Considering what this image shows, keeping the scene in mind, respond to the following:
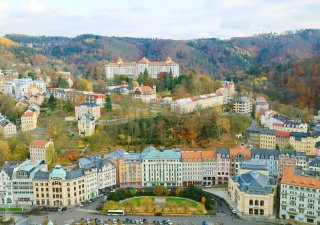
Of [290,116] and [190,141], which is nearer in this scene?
[190,141]

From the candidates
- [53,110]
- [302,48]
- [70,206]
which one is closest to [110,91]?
[53,110]

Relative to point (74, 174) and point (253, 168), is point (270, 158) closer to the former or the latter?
point (253, 168)

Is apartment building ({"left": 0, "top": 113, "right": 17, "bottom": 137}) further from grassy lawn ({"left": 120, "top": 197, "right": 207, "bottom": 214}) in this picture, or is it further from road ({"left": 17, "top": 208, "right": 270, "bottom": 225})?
grassy lawn ({"left": 120, "top": 197, "right": 207, "bottom": 214})

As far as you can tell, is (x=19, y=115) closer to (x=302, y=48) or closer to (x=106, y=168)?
(x=106, y=168)

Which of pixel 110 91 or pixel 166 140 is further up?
pixel 110 91

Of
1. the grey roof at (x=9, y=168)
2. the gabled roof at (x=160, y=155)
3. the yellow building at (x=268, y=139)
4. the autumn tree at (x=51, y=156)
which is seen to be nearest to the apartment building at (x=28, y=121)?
the autumn tree at (x=51, y=156)

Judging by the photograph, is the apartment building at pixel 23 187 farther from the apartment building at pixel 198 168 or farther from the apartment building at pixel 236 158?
the apartment building at pixel 236 158
